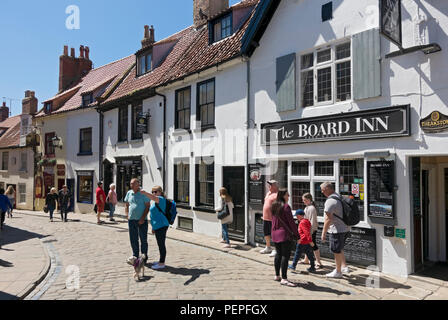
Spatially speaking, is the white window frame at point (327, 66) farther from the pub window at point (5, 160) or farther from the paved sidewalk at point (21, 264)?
the pub window at point (5, 160)

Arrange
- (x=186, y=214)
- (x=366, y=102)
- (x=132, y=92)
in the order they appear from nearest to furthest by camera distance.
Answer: (x=366, y=102) → (x=186, y=214) → (x=132, y=92)

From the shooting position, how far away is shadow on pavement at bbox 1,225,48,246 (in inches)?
435

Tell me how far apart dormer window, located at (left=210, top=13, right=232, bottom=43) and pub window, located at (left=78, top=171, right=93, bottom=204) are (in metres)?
11.3

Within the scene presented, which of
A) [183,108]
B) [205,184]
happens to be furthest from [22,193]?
[205,184]

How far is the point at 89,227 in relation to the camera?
13.6 m

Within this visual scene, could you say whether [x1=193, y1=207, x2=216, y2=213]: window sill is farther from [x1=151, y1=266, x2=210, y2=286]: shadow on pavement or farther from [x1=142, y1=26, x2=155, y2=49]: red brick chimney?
[x1=142, y1=26, x2=155, y2=49]: red brick chimney

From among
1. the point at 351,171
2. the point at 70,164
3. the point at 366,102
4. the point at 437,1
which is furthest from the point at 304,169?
the point at 70,164

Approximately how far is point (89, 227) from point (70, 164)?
334 inches

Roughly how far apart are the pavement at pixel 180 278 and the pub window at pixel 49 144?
542 inches

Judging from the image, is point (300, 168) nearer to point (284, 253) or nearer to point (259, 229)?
point (259, 229)

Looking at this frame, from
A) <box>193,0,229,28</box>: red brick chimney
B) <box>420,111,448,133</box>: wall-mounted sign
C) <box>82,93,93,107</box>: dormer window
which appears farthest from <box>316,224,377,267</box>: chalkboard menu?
<box>82,93,93,107</box>: dormer window

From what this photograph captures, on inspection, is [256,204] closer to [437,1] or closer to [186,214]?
[186,214]

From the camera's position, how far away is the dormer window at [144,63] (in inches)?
691

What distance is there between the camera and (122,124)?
17406 mm
